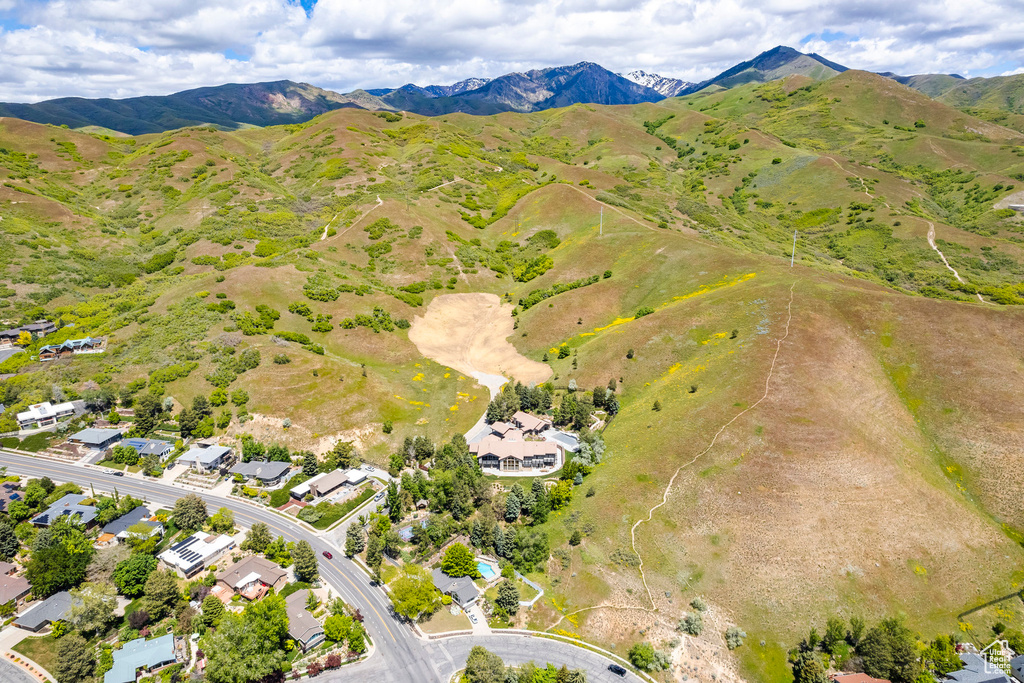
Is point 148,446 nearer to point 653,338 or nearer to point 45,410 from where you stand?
point 45,410

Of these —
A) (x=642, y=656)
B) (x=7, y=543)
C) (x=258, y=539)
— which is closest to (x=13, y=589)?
(x=7, y=543)

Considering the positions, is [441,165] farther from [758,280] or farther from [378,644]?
[378,644]

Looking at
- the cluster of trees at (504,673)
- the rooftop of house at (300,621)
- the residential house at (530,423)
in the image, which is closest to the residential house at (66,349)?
the rooftop of house at (300,621)

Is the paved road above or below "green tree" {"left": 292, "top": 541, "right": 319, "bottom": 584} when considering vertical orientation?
below

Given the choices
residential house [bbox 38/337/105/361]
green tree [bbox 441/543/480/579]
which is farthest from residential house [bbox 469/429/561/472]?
residential house [bbox 38/337/105/361]

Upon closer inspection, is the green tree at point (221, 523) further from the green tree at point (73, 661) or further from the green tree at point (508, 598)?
the green tree at point (508, 598)

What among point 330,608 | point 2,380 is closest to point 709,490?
point 330,608

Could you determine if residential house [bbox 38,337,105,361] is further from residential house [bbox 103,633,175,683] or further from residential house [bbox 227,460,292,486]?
residential house [bbox 103,633,175,683]
